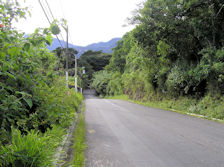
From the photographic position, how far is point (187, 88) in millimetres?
13859

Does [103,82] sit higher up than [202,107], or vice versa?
[103,82]

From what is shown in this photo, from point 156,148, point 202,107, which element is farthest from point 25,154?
point 202,107

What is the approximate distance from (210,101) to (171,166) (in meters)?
9.51

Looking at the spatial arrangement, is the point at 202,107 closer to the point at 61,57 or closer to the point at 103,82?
the point at 61,57

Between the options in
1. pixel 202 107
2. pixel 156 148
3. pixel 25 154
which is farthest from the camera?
pixel 202 107

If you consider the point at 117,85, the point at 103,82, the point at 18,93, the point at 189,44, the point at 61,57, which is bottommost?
the point at 18,93

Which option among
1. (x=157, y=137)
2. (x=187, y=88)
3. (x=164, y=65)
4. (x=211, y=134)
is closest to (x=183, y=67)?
(x=187, y=88)

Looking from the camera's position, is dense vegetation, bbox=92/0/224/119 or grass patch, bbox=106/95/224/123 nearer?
grass patch, bbox=106/95/224/123

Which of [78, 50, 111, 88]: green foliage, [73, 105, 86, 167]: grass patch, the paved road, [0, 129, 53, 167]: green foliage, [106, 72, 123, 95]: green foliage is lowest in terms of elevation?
[73, 105, 86, 167]: grass patch

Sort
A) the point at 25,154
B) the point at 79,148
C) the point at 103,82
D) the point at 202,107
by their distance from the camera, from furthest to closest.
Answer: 1. the point at 103,82
2. the point at 202,107
3. the point at 79,148
4. the point at 25,154

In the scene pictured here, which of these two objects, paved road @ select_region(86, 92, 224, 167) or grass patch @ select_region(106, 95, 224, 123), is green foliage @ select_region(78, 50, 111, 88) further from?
paved road @ select_region(86, 92, 224, 167)

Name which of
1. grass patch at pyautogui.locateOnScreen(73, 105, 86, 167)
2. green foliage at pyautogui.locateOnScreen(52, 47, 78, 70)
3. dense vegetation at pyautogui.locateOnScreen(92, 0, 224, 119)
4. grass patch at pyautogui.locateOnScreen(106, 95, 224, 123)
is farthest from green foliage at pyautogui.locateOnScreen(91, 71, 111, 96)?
grass patch at pyautogui.locateOnScreen(73, 105, 86, 167)

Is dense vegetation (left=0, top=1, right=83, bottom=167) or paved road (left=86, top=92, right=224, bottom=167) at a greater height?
dense vegetation (left=0, top=1, right=83, bottom=167)

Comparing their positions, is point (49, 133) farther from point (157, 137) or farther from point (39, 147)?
point (157, 137)
